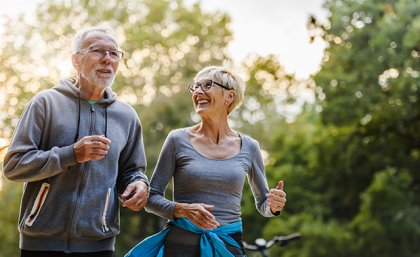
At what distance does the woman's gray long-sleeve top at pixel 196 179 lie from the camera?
10.9ft

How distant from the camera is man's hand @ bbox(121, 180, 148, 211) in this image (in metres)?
3.00

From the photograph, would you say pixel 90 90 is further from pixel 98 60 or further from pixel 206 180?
pixel 206 180

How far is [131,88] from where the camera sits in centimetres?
2350

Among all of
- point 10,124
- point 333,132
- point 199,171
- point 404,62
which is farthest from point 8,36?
point 199,171

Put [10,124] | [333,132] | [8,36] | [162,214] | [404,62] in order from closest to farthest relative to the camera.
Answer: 1. [162,214]
2. [404,62]
3. [333,132]
4. [10,124]
5. [8,36]

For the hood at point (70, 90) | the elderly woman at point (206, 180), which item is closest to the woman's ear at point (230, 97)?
the elderly woman at point (206, 180)

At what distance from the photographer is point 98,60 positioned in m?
3.12

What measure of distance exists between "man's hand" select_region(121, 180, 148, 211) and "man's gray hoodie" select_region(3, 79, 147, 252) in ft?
0.28

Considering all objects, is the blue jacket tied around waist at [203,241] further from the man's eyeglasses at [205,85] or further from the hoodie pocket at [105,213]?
the man's eyeglasses at [205,85]

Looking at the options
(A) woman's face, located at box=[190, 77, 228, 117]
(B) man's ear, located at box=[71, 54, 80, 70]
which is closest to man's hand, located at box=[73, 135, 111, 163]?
(B) man's ear, located at box=[71, 54, 80, 70]

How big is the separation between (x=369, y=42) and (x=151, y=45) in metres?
9.10

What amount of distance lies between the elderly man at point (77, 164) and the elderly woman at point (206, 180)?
0.64 ft

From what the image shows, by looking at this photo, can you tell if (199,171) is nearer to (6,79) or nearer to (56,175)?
(56,175)

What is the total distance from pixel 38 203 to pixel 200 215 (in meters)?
0.61
